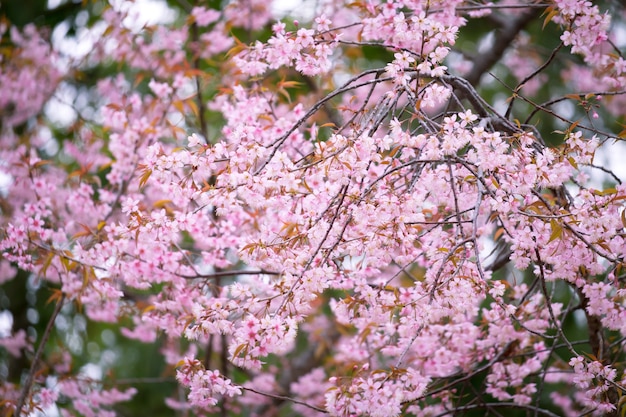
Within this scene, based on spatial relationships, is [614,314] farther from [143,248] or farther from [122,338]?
[122,338]

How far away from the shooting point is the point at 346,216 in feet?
7.02

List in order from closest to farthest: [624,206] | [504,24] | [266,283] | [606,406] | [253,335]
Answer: [253,335] < [624,206] < [606,406] < [266,283] < [504,24]

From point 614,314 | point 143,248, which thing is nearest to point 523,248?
point 614,314

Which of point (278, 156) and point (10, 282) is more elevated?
point (10, 282)

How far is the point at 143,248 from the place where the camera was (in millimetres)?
2828

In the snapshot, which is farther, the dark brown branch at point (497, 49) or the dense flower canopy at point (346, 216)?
the dark brown branch at point (497, 49)

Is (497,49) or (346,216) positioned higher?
(497,49)

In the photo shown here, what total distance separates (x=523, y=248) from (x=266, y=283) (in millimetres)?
1184

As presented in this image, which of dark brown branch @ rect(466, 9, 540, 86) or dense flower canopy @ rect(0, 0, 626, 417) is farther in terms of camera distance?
dark brown branch @ rect(466, 9, 540, 86)

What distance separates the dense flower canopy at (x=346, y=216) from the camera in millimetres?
2016

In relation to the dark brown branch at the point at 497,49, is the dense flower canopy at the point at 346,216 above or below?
below

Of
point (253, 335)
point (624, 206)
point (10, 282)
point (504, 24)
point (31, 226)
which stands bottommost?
point (253, 335)

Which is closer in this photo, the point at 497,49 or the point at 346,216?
the point at 346,216

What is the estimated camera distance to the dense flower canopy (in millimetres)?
2016
